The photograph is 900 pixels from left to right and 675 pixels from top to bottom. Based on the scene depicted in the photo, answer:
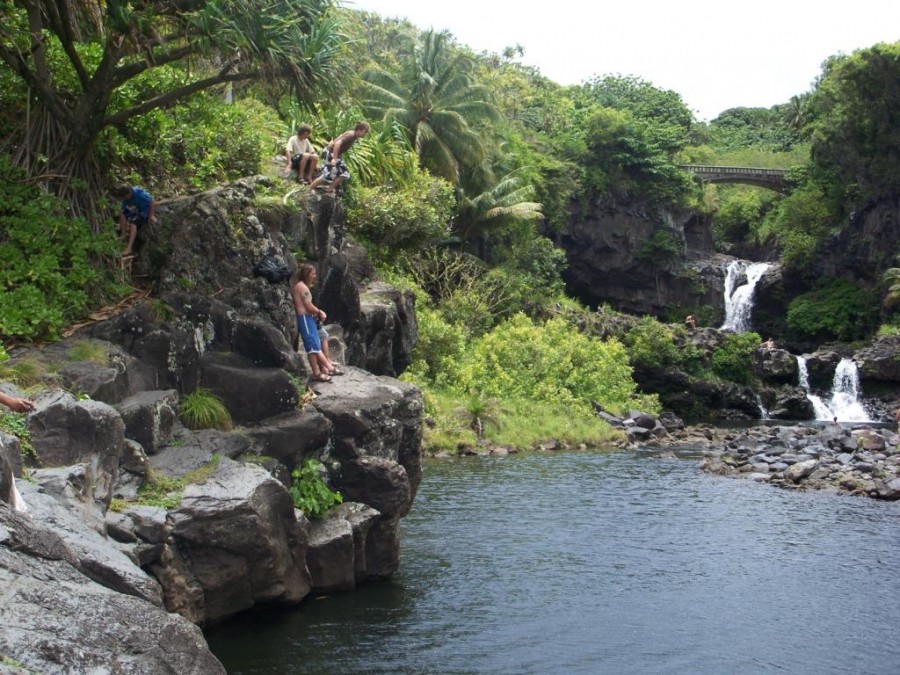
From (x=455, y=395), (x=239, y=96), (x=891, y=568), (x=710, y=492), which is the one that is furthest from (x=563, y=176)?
(x=891, y=568)

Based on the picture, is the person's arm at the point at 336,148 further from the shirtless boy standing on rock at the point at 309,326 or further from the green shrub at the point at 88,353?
the green shrub at the point at 88,353

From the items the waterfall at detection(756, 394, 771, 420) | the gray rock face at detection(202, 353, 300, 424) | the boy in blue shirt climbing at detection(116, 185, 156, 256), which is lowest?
the waterfall at detection(756, 394, 771, 420)

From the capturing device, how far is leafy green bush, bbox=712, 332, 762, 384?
49.0 metres

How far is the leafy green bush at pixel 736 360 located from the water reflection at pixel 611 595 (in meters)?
24.7

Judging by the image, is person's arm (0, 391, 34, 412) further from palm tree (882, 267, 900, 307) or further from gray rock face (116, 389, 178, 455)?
palm tree (882, 267, 900, 307)

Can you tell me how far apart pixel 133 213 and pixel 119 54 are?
2.61 metres

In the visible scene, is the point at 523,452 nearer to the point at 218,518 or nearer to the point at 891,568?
the point at 891,568

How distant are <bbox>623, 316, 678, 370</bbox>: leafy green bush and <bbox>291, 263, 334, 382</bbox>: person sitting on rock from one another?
33.4 m

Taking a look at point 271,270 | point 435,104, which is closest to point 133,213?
point 271,270

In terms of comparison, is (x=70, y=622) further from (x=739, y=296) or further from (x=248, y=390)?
(x=739, y=296)

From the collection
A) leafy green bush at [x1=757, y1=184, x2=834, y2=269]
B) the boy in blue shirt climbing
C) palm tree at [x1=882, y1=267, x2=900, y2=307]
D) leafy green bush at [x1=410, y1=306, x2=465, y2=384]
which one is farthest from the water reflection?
leafy green bush at [x1=757, y1=184, x2=834, y2=269]

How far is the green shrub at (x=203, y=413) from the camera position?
14.2m

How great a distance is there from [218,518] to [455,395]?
25.7m

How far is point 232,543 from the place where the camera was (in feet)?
40.6
